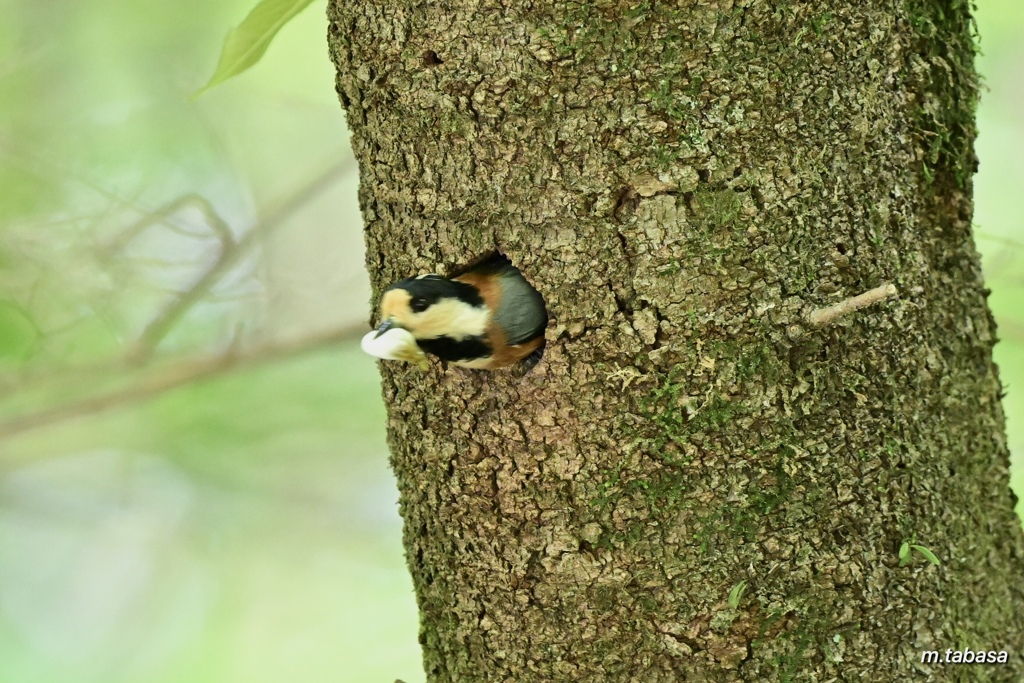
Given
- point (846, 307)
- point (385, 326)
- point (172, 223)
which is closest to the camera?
point (846, 307)

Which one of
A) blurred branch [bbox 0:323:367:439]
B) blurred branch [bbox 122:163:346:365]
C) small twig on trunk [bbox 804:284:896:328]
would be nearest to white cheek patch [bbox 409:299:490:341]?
small twig on trunk [bbox 804:284:896:328]

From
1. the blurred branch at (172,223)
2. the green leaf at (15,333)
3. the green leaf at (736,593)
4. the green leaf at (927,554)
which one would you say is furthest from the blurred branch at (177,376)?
the green leaf at (927,554)

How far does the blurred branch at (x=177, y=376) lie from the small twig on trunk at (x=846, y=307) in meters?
2.05

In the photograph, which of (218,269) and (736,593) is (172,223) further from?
(736,593)

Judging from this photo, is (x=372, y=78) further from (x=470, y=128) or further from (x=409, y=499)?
(x=409, y=499)

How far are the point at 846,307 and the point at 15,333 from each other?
300 cm

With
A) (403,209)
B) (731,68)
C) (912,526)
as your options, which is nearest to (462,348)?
(403,209)

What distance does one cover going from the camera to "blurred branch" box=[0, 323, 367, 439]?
3.22 m

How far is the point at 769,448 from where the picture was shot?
1357mm

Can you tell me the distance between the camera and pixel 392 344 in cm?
137

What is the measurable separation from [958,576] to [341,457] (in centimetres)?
308

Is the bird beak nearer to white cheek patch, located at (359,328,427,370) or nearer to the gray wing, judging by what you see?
white cheek patch, located at (359,328,427,370)

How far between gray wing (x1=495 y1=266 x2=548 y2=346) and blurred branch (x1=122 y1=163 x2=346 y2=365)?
1.91 metres

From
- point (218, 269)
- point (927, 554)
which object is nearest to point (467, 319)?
point (927, 554)
